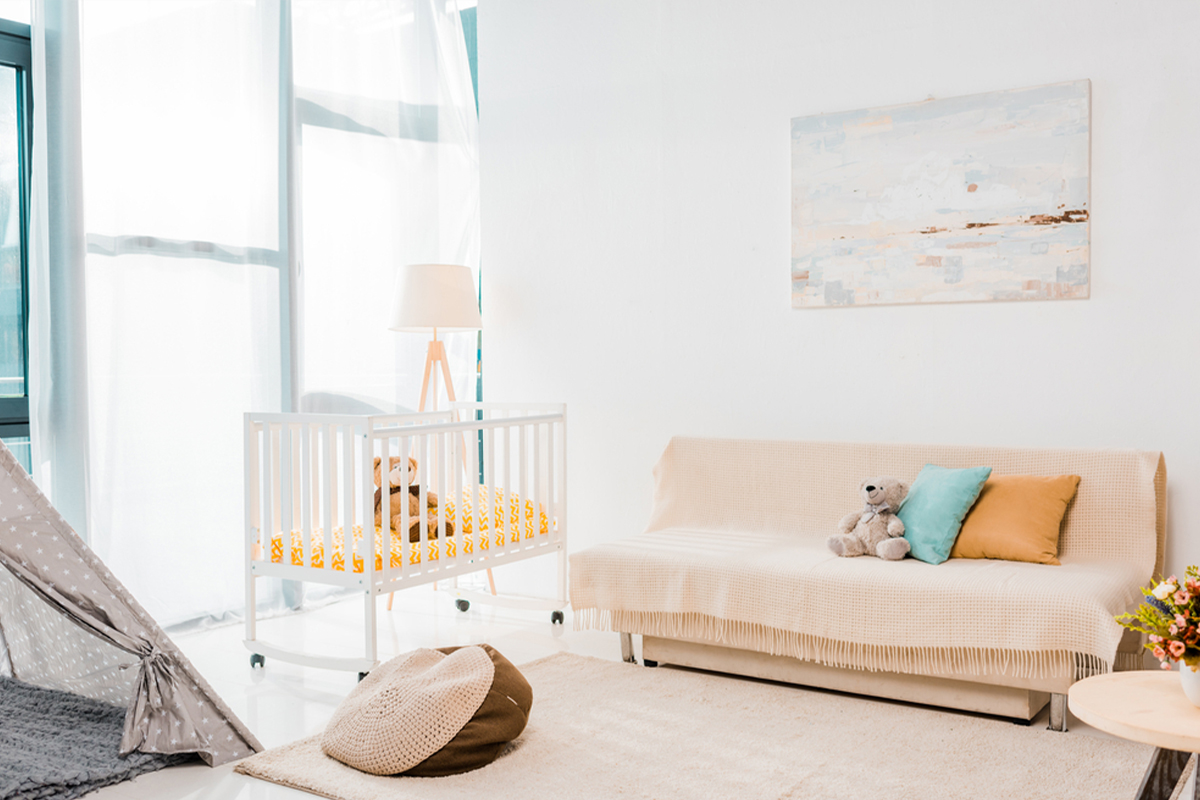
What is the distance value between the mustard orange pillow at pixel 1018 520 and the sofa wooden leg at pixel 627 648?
103 cm

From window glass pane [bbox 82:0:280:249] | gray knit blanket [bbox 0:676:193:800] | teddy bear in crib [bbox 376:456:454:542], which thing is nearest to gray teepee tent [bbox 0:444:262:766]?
gray knit blanket [bbox 0:676:193:800]

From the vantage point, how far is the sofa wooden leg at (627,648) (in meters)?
3.28

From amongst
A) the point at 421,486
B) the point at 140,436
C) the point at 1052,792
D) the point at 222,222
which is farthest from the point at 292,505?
the point at 1052,792

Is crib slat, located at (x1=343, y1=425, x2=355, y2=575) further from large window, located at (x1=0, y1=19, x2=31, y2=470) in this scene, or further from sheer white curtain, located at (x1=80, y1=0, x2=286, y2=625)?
large window, located at (x1=0, y1=19, x2=31, y2=470)

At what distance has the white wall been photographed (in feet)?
10.0

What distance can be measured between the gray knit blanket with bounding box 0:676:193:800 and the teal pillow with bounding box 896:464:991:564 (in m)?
2.04

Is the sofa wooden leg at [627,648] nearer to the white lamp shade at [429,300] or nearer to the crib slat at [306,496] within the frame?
the crib slat at [306,496]

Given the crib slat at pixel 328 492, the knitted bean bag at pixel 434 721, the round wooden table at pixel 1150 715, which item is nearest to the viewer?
the round wooden table at pixel 1150 715

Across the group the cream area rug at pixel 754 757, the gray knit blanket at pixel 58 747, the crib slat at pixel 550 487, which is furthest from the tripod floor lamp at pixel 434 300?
the gray knit blanket at pixel 58 747

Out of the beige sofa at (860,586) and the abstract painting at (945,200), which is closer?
the beige sofa at (860,586)

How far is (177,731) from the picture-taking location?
2.43 metres

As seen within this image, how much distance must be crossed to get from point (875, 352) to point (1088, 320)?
673 millimetres

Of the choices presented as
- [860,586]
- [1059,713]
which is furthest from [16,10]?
[1059,713]

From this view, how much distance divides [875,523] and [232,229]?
8.40ft
